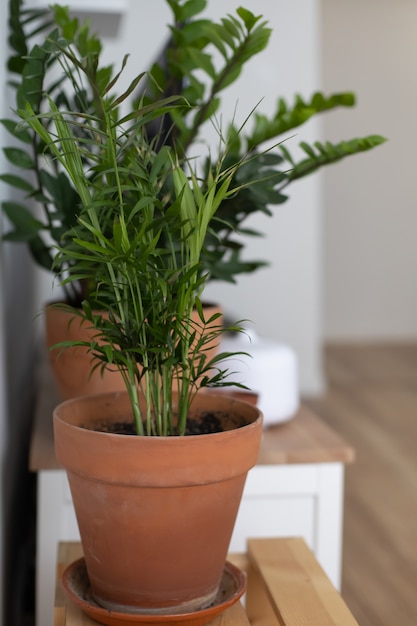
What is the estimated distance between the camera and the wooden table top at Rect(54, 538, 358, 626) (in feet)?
2.59

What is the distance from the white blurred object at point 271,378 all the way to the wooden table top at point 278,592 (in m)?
0.40

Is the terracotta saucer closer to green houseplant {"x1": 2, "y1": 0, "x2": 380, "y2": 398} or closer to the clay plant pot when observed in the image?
the clay plant pot

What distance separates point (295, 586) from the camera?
2.86 ft

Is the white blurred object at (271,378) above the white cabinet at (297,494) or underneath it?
above

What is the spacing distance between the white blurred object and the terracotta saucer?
0.56 metres

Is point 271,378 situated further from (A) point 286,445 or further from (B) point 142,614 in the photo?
(B) point 142,614

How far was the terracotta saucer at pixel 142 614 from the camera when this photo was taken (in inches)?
29.0

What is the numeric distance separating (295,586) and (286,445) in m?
0.43

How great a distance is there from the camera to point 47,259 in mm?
1240

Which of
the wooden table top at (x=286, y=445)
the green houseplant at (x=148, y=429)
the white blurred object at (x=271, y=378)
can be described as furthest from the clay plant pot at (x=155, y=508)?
the white blurred object at (x=271, y=378)

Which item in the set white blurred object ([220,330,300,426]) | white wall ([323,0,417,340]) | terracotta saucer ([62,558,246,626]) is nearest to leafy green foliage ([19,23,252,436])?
terracotta saucer ([62,558,246,626])

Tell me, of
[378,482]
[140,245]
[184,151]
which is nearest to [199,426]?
[140,245]

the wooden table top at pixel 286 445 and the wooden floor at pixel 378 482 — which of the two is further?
the wooden floor at pixel 378 482

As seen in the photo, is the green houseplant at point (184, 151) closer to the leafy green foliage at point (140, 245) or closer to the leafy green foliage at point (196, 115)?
the leafy green foliage at point (196, 115)
